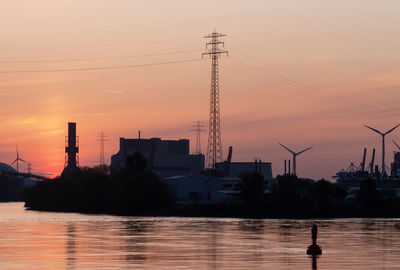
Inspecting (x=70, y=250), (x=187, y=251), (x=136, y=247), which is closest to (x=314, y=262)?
(x=187, y=251)

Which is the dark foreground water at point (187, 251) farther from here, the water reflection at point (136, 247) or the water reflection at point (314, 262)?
the water reflection at point (314, 262)

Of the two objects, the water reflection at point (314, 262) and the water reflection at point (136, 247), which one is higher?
the water reflection at point (136, 247)

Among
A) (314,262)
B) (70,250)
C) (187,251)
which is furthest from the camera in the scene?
(70,250)

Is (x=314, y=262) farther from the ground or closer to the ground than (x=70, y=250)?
closer to the ground

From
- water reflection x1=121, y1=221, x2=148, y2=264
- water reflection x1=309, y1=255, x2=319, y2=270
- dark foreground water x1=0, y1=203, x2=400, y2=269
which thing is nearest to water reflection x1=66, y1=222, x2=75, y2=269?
dark foreground water x1=0, y1=203, x2=400, y2=269

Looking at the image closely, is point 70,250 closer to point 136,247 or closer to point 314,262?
point 136,247

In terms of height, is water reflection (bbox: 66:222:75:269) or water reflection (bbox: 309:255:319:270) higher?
water reflection (bbox: 66:222:75:269)

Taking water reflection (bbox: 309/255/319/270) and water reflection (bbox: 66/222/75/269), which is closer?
water reflection (bbox: 309/255/319/270)

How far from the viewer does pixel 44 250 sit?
8275cm

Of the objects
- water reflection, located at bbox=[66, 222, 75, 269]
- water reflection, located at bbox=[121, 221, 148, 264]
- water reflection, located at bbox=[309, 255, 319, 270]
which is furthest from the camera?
water reflection, located at bbox=[121, 221, 148, 264]

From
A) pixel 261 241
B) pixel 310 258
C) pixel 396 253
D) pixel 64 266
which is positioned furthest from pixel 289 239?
pixel 64 266

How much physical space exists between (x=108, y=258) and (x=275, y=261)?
47.5 ft

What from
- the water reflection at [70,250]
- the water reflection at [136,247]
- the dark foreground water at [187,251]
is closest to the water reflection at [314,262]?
the dark foreground water at [187,251]

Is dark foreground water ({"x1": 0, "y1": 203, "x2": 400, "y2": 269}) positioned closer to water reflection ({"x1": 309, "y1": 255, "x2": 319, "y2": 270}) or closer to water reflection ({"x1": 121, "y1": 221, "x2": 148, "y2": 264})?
water reflection ({"x1": 121, "y1": 221, "x2": 148, "y2": 264})
